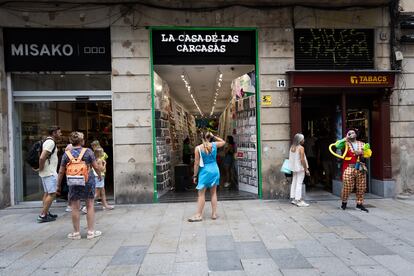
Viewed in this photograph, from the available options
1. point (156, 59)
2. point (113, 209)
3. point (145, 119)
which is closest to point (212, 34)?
point (156, 59)

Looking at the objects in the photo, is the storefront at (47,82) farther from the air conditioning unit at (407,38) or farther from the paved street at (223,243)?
the air conditioning unit at (407,38)

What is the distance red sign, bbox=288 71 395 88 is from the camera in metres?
9.14

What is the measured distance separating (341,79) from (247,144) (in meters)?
2.95

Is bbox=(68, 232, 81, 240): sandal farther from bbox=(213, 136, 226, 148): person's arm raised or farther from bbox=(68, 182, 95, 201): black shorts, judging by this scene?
bbox=(213, 136, 226, 148): person's arm raised

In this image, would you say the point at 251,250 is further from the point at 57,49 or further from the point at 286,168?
the point at 57,49

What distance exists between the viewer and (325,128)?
1078cm

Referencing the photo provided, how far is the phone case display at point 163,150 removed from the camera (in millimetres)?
9664

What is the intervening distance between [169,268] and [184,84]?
939cm

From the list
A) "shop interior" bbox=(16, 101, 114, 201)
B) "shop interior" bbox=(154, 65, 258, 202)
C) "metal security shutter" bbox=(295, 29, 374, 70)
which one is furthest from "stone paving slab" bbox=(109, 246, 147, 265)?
"metal security shutter" bbox=(295, 29, 374, 70)

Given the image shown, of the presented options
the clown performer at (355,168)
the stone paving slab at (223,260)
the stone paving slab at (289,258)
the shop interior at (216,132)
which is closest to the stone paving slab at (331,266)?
the stone paving slab at (289,258)

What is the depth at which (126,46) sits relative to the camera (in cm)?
909


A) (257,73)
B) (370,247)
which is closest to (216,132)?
(257,73)

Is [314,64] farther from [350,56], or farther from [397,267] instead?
[397,267]

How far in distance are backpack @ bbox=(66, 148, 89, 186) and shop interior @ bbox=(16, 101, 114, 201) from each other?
3440 millimetres
